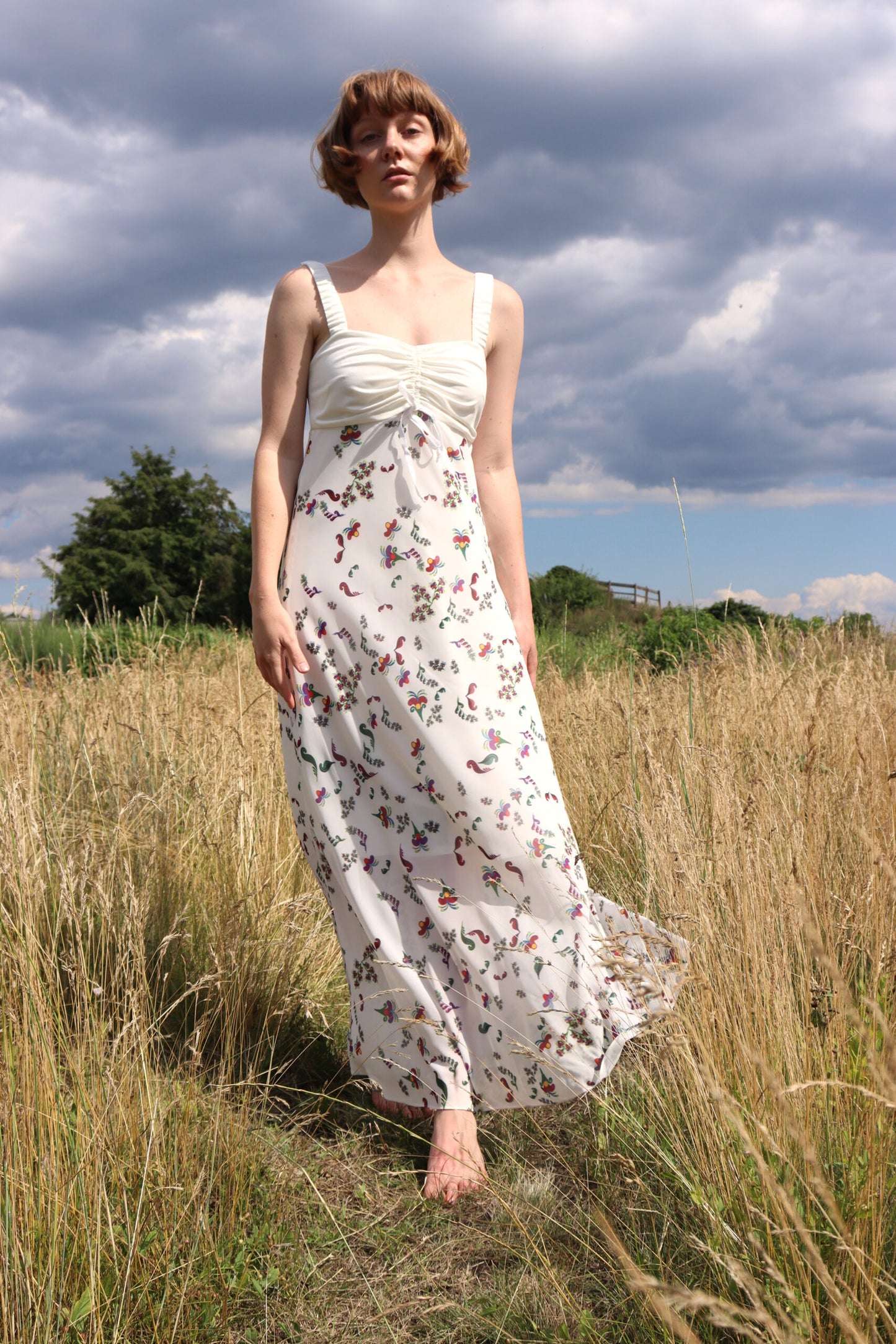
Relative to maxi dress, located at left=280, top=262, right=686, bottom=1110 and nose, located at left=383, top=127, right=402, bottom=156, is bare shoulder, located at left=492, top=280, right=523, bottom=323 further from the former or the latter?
nose, located at left=383, top=127, right=402, bottom=156

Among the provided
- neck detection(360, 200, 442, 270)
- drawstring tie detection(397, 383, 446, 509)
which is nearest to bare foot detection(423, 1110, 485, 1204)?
drawstring tie detection(397, 383, 446, 509)

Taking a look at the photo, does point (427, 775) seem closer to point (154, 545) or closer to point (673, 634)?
point (673, 634)

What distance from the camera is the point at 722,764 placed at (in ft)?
7.41

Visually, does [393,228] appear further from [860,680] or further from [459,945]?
[860,680]

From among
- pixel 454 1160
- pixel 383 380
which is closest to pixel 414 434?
pixel 383 380

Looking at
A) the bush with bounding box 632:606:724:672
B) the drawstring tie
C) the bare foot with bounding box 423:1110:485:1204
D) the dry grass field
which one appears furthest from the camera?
the bush with bounding box 632:606:724:672

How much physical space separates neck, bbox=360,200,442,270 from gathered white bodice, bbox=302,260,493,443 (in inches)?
6.5

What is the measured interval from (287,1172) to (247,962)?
0.55 metres

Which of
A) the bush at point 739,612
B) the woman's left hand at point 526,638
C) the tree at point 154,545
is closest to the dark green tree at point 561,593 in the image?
the bush at point 739,612

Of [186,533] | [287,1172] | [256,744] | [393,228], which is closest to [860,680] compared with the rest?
[256,744]

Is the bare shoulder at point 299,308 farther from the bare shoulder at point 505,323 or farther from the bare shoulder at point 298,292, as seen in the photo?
the bare shoulder at point 505,323

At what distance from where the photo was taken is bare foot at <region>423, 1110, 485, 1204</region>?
195cm

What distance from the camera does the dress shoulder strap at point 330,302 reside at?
2219 mm

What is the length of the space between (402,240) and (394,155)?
19 centimetres
